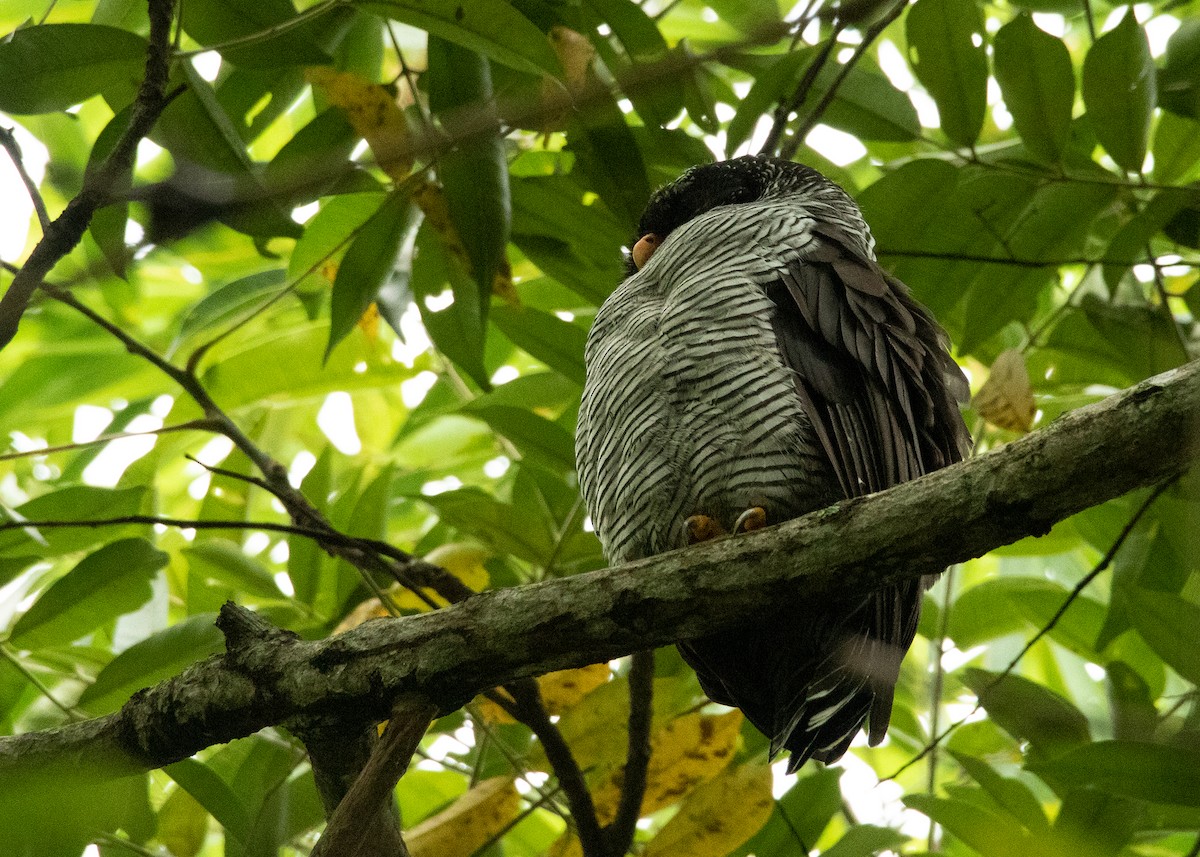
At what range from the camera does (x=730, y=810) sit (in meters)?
2.81

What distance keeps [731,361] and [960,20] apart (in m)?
1.11

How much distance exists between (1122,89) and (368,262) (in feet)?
6.60

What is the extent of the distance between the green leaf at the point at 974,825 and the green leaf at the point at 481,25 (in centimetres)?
180

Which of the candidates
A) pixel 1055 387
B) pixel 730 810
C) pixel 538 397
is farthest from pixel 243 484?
pixel 1055 387

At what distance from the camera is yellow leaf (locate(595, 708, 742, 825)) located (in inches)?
119

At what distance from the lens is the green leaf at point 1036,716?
113 inches

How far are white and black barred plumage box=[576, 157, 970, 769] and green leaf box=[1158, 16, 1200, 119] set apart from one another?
90 cm

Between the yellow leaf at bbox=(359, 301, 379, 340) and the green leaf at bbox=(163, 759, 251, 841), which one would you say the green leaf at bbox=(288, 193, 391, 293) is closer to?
the yellow leaf at bbox=(359, 301, 379, 340)

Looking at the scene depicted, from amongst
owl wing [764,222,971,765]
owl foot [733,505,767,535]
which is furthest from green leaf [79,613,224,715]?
owl wing [764,222,971,765]

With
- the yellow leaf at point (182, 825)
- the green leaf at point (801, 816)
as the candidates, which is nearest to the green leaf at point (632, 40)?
the green leaf at point (801, 816)

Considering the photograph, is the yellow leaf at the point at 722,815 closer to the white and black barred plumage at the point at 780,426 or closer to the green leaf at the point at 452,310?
the white and black barred plumage at the point at 780,426

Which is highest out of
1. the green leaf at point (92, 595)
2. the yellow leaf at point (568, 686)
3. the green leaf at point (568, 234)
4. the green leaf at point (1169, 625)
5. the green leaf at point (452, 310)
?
the green leaf at point (568, 234)

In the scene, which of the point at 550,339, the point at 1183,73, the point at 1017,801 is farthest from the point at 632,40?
the point at 1017,801

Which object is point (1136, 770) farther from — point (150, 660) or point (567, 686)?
point (150, 660)
